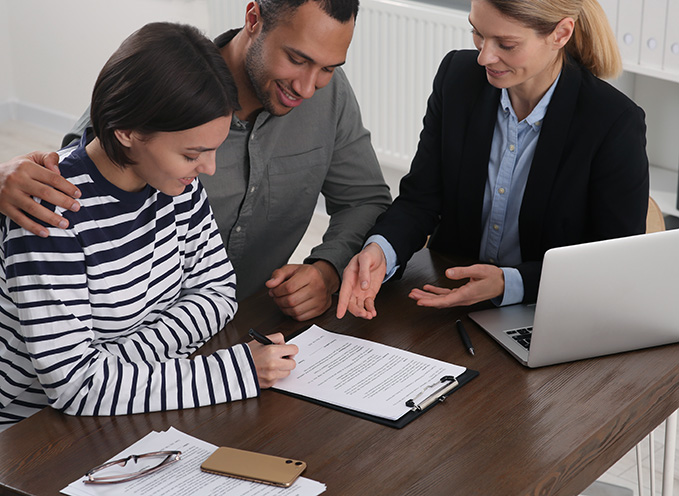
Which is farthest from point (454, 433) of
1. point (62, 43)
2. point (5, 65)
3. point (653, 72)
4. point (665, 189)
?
point (5, 65)

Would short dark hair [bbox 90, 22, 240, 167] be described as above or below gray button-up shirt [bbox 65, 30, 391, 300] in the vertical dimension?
above

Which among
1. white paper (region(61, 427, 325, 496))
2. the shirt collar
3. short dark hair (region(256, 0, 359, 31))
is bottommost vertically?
white paper (region(61, 427, 325, 496))

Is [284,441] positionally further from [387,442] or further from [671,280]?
[671,280]

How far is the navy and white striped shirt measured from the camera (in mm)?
1337

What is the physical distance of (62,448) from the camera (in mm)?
1290

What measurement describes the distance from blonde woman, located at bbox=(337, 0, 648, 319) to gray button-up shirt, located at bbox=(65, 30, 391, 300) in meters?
0.14

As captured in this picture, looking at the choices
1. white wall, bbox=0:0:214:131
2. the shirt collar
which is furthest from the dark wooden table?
white wall, bbox=0:0:214:131

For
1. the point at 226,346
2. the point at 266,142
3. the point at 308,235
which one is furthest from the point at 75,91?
the point at 226,346

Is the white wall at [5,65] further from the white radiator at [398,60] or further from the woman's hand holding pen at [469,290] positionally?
the woman's hand holding pen at [469,290]

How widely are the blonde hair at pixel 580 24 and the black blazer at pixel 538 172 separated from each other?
0.09 feet

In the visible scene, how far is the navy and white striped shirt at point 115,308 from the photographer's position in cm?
134

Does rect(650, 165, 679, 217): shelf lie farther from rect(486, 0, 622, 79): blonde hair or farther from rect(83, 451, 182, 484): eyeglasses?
rect(83, 451, 182, 484): eyeglasses

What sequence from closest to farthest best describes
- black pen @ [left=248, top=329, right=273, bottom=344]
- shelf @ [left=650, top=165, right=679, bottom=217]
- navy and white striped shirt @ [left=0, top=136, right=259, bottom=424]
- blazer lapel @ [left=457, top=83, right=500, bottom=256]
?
navy and white striped shirt @ [left=0, top=136, right=259, bottom=424] → black pen @ [left=248, top=329, right=273, bottom=344] → blazer lapel @ [left=457, top=83, right=500, bottom=256] → shelf @ [left=650, top=165, right=679, bottom=217]

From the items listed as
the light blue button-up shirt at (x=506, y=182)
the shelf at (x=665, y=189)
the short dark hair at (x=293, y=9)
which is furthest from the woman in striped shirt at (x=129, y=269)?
the shelf at (x=665, y=189)
